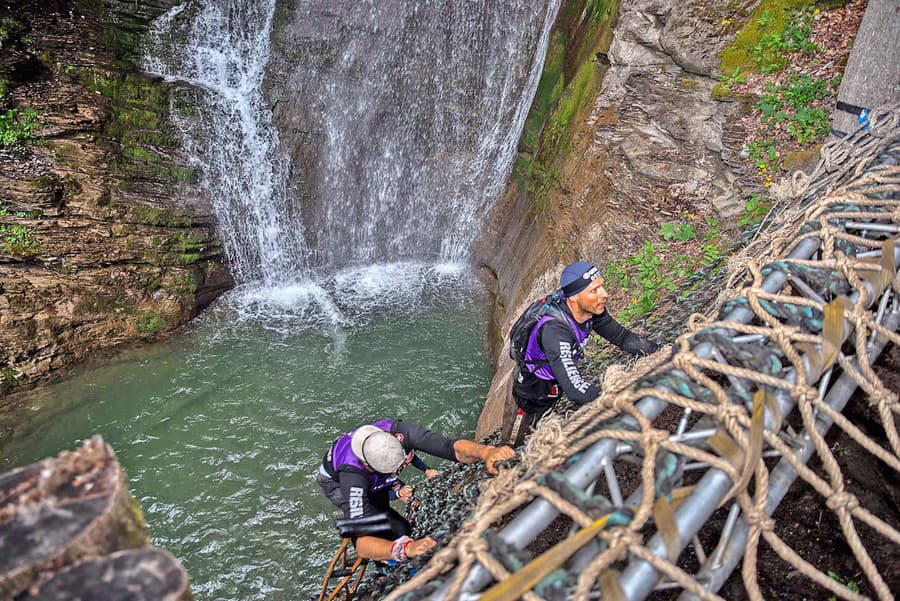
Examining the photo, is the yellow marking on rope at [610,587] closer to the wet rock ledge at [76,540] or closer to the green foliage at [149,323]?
the wet rock ledge at [76,540]

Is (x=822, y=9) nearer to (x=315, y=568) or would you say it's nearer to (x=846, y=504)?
(x=846, y=504)

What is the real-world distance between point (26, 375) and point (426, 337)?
7.45 metres

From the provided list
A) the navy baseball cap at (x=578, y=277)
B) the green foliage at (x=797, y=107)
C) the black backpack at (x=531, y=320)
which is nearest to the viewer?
the navy baseball cap at (x=578, y=277)

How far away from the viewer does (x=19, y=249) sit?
955cm

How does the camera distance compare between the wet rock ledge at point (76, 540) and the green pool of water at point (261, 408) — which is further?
the green pool of water at point (261, 408)

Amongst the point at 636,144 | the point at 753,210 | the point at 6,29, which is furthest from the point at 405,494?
the point at 6,29

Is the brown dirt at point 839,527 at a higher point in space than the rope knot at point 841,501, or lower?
lower

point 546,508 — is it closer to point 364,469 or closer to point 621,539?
point 621,539

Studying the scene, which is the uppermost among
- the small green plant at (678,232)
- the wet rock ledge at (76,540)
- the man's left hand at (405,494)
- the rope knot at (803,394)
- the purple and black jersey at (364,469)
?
the small green plant at (678,232)

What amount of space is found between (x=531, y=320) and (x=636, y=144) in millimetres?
5016

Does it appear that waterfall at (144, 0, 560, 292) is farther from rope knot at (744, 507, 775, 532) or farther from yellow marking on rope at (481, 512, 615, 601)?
yellow marking on rope at (481, 512, 615, 601)

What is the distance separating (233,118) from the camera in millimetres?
11727

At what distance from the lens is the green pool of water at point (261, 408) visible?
673 cm

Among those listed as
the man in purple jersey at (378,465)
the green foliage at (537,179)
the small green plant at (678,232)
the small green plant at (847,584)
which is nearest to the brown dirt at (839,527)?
the small green plant at (847,584)
